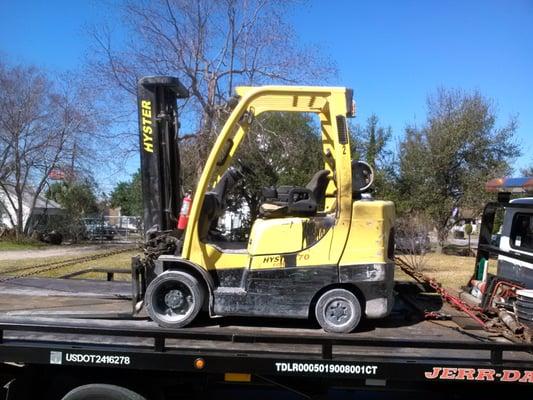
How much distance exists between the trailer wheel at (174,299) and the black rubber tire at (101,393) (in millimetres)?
635

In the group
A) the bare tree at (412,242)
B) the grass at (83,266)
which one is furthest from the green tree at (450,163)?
the grass at (83,266)

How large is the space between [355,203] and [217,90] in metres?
16.3

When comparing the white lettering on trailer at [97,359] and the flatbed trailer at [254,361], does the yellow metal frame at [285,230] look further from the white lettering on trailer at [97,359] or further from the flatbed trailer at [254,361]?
the white lettering on trailer at [97,359]

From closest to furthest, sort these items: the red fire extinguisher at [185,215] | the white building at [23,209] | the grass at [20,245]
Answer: the red fire extinguisher at [185,215], the grass at [20,245], the white building at [23,209]

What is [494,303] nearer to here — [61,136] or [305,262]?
[305,262]

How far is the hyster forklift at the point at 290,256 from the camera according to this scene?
435 centimetres

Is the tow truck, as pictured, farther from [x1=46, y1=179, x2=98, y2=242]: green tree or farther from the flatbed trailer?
[x1=46, y1=179, x2=98, y2=242]: green tree

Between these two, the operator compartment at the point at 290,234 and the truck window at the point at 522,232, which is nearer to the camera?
the operator compartment at the point at 290,234

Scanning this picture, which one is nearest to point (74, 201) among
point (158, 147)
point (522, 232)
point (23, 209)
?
point (23, 209)

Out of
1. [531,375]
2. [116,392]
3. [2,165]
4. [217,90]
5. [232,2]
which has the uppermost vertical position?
[232,2]

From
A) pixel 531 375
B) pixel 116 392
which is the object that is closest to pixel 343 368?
pixel 531 375

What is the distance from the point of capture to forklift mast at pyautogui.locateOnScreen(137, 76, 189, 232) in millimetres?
5008

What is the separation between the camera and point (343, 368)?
3.68 meters

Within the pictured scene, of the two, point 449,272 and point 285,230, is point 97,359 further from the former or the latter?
point 449,272
